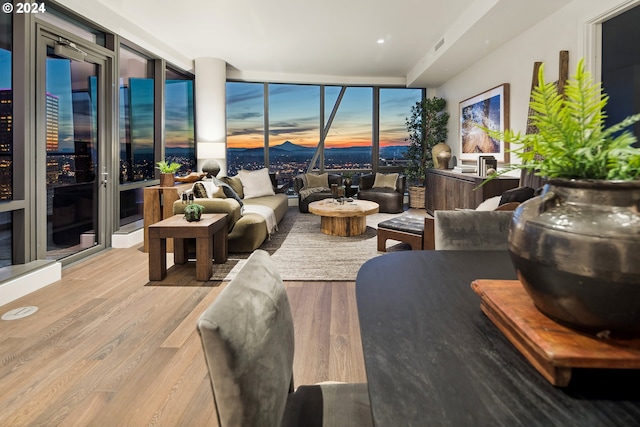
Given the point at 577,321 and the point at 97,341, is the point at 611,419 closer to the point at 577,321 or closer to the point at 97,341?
the point at 577,321

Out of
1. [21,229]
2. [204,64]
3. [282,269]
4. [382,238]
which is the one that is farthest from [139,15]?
[382,238]

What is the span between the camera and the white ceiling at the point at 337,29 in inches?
177

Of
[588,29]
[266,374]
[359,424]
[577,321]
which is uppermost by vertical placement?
[588,29]

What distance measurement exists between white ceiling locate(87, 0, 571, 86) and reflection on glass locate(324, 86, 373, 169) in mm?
1403

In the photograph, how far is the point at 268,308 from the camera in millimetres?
818

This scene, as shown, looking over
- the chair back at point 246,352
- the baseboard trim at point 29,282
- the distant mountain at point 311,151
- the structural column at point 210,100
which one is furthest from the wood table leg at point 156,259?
the distant mountain at point 311,151

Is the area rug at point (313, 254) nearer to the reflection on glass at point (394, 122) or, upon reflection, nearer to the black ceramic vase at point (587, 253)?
the black ceramic vase at point (587, 253)

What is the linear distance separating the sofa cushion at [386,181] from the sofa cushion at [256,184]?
2339 mm

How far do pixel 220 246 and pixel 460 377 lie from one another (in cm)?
361

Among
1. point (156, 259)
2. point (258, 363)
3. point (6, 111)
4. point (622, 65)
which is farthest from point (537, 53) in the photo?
point (6, 111)

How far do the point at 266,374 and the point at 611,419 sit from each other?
522 mm

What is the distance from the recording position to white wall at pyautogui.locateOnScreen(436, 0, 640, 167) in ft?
12.2

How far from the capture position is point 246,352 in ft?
2.18

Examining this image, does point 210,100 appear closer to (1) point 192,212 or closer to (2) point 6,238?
(1) point 192,212
